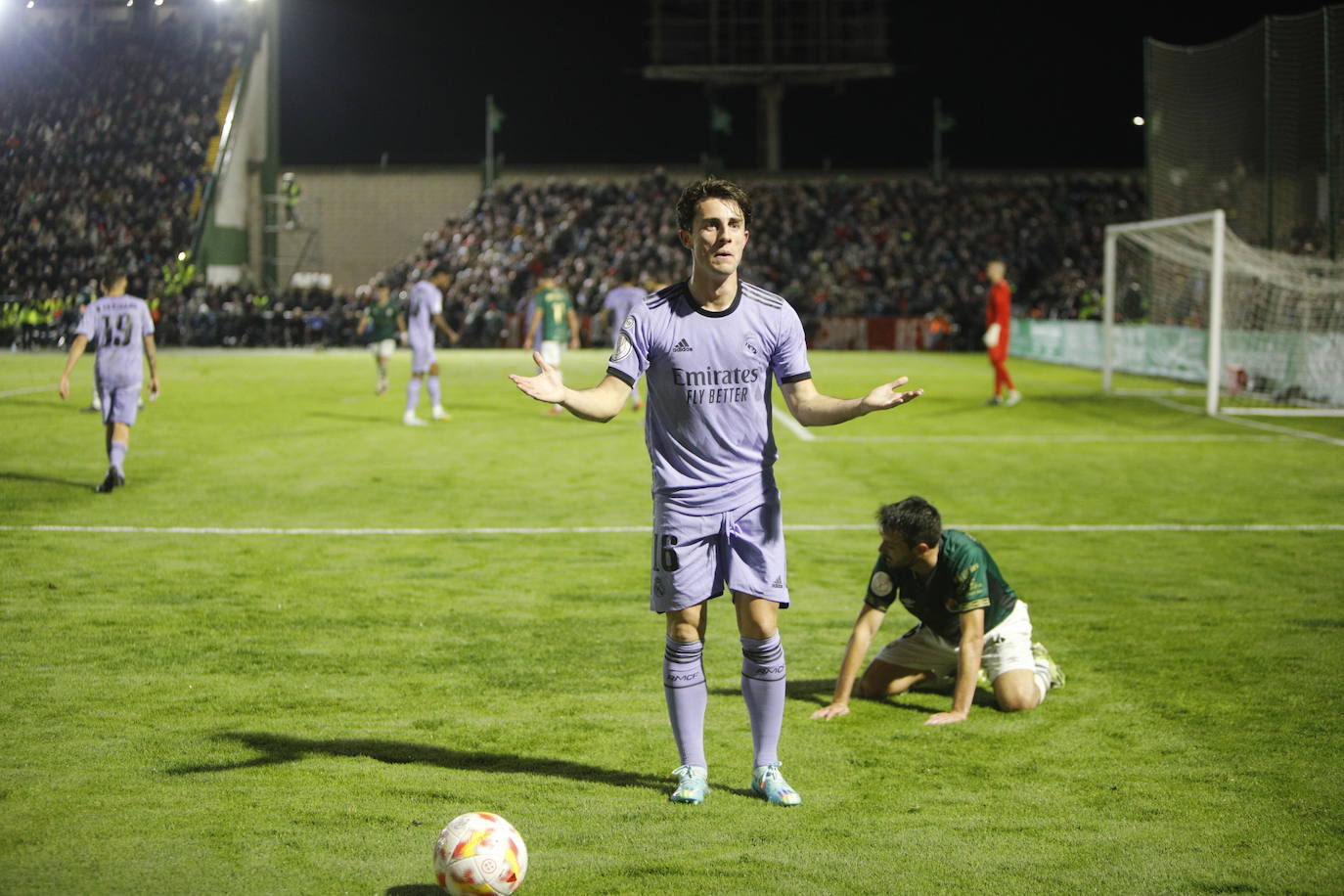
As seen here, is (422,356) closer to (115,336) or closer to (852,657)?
(115,336)

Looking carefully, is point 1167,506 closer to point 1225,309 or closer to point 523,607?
point 523,607

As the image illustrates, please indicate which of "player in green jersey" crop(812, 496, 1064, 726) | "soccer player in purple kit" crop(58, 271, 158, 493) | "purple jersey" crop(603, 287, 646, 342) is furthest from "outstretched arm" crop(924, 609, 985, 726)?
"purple jersey" crop(603, 287, 646, 342)

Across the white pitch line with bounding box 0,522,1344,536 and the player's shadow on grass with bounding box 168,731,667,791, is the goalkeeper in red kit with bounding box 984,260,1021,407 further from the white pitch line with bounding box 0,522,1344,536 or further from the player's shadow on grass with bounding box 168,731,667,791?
the player's shadow on grass with bounding box 168,731,667,791

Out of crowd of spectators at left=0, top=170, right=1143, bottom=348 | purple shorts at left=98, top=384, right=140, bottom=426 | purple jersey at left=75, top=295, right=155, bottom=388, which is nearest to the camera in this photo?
purple jersey at left=75, top=295, right=155, bottom=388

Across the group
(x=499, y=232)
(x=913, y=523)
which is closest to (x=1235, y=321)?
(x=913, y=523)

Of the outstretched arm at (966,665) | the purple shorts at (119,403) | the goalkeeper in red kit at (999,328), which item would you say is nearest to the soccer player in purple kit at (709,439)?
the outstretched arm at (966,665)

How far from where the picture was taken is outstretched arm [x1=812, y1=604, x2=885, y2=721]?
6.23m

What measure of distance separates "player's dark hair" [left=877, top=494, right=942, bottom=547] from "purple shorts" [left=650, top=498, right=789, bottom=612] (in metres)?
1.01

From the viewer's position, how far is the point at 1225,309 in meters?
26.1

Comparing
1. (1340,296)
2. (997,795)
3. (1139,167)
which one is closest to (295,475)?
(997,795)

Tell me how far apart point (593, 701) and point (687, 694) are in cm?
152

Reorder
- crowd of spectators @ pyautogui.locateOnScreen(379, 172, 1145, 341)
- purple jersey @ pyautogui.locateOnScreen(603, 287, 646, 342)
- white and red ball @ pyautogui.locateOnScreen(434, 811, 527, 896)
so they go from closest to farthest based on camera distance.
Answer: white and red ball @ pyautogui.locateOnScreen(434, 811, 527, 896) → purple jersey @ pyautogui.locateOnScreen(603, 287, 646, 342) → crowd of spectators @ pyautogui.locateOnScreen(379, 172, 1145, 341)

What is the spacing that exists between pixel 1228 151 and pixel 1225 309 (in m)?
3.63

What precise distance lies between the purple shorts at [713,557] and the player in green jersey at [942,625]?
41.3 inches
